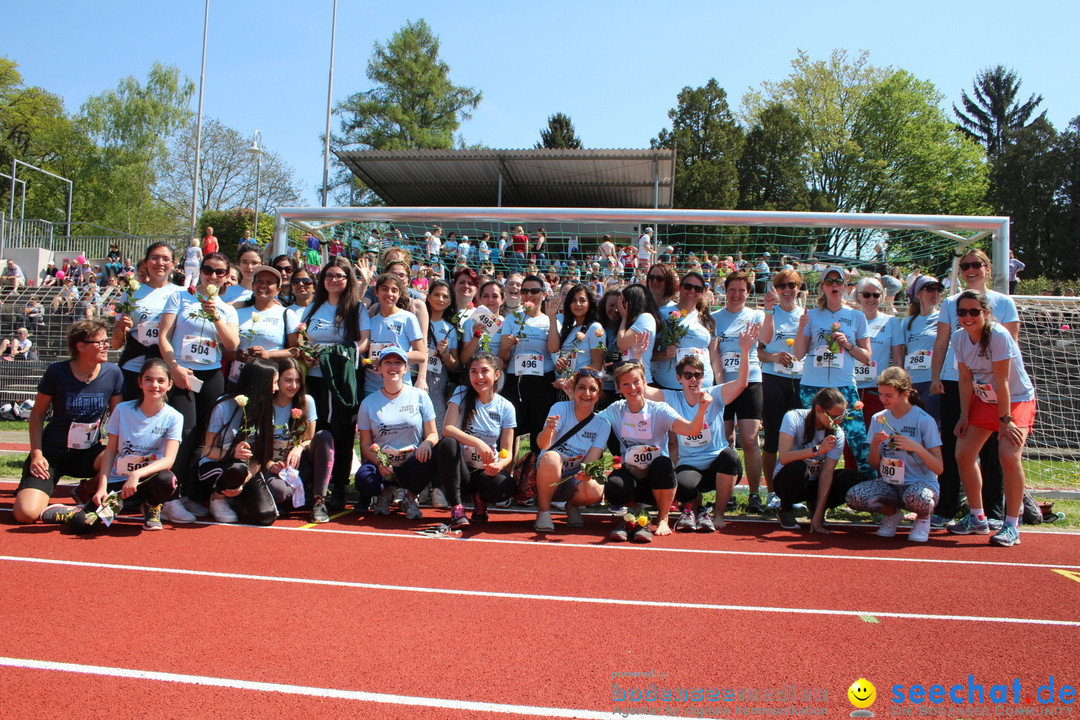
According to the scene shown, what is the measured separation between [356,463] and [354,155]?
49.7 feet

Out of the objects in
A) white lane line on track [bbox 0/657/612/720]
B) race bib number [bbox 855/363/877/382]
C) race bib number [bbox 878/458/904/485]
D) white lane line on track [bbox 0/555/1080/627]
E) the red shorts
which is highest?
race bib number [bbox 855/363/877/382]

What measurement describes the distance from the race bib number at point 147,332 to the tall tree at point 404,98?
38.8 m

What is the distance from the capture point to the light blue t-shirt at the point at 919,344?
6379 mm

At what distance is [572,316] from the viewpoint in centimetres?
656

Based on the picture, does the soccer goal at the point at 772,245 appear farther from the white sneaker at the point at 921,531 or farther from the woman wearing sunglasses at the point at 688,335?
the white sneaker at the point at 921,531

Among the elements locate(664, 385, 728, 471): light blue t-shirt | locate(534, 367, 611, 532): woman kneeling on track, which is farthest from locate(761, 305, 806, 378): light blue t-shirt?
locate(534, 367, 611, 532): woman kneeling on track

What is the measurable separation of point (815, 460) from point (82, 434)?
18.7 feet

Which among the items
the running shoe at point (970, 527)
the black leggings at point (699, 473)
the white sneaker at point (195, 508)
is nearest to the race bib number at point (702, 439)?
the black leggings at point (699, 473)

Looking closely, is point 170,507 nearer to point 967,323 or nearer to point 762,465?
point 762,465

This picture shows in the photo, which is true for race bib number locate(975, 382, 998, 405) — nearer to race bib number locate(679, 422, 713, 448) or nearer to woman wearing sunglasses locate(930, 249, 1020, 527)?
woman wearing sunglasses locate(930, 249, 1020, 527)

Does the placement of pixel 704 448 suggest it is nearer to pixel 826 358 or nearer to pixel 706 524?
pixel 706 524

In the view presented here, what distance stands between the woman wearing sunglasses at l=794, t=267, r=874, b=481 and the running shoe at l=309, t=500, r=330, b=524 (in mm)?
4129

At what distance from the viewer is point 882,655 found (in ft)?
11.2

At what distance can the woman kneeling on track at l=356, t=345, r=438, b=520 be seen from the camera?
5922 millimetres
